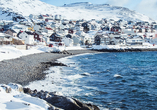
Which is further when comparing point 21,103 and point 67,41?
point 67,41

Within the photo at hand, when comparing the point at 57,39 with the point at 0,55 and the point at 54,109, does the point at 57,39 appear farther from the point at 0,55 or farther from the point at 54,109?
the point at 54,109

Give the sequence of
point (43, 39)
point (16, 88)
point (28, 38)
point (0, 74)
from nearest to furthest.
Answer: point (16, 88)
point (0, 74)
point (28, 38)
point (43, 39)

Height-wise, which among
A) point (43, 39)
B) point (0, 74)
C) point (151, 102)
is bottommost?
point (151, 102)

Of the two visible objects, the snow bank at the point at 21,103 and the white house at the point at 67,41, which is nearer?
the snow bank at the point at 21,103

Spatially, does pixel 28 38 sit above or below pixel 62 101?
above

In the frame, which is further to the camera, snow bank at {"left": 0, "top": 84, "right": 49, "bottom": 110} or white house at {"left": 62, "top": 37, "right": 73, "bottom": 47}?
white house at {"left": 62, "top": 37, "right": 73, "bottom": 47}

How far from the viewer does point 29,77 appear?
47.1 ft

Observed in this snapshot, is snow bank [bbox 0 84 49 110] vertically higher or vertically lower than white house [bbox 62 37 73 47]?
lower

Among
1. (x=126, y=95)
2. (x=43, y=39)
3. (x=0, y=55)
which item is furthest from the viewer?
(x=43, y=39)

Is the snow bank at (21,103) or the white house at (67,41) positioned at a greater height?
the white house at (67,41)

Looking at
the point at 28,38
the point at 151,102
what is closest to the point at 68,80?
the point at 151,102

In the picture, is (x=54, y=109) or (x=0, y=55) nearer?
(x=54, y=109)

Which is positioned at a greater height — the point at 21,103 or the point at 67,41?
the point at 67,41

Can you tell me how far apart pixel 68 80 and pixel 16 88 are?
680 cm
